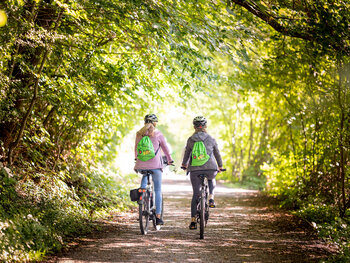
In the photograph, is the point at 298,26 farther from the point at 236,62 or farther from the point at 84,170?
the point at 84,170

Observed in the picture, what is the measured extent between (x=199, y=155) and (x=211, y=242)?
1.55 meters

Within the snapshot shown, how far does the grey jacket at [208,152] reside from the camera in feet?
26.2

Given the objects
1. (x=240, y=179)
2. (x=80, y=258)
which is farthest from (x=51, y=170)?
(x=240, y=179)

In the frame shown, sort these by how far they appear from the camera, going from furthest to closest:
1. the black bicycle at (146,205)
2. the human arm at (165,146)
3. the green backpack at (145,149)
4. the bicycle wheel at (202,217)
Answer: the human arm at (165,146), the green backpack at (145,149), the black bicycle at (146,205), the bicycle wheel at (202,217)

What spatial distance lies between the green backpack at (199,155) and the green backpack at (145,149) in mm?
730

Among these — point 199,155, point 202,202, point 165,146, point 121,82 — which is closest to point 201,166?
point 199,155

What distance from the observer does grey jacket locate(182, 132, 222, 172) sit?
26.2 feet

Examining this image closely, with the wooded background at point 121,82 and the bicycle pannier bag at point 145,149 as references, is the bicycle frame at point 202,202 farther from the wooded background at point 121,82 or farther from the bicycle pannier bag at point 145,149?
the wooded background at point 121,82

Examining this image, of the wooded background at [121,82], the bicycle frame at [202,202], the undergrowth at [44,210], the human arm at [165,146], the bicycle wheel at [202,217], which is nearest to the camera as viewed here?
the undergrowth at [44,210]

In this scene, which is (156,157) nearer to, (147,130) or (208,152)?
(147,130)

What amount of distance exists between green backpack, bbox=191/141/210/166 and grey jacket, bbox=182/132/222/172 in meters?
0.07

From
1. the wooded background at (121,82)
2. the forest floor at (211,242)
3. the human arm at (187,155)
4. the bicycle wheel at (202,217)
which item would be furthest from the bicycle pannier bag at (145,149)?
the forest floor at (211,242)

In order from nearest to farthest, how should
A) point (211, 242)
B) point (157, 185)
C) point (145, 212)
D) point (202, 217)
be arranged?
point (211, 242), point (202, 217), point (145, 212), point (157, 185)

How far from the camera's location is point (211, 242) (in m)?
7.34
